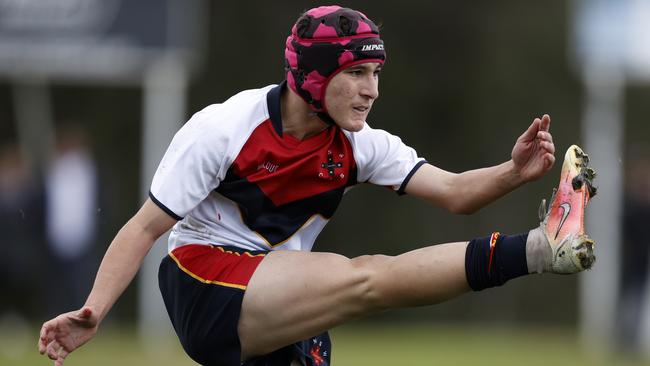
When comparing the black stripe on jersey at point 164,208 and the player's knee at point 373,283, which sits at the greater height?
the black stripe on jersey at point 164,208

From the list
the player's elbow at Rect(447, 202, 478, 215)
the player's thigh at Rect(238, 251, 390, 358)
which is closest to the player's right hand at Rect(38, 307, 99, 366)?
the player's thigh at Rect(238, 251, 390, 358)

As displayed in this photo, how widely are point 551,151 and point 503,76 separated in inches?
532

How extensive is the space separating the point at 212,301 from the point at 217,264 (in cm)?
16

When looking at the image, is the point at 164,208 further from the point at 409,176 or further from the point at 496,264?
the point at 496,264

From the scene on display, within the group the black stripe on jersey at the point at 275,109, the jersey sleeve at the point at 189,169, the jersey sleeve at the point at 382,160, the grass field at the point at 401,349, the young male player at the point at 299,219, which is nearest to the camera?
the young male player at the point at 299,219

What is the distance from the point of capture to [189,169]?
18.5 ft

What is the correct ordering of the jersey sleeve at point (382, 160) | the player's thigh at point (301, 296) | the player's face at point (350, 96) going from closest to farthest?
the player's thigh at point (301, 296) → the player's face at point (350, 96) → the jersey sleeve at point (382, 160)

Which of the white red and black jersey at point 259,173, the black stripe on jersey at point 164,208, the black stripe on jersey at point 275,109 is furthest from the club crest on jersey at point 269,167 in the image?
the black stripe on jersey at point 164,208

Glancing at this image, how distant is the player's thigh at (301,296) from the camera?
5496 mm

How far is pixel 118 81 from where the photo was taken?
16.8 m

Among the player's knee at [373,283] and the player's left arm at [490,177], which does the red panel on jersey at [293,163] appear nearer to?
the player's left arm at [490,177]

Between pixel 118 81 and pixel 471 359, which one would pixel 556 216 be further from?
pixel 118 81

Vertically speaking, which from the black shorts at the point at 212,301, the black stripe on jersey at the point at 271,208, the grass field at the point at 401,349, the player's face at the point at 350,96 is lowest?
the grass field at the point at 401,349

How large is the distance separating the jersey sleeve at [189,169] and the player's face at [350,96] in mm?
484
